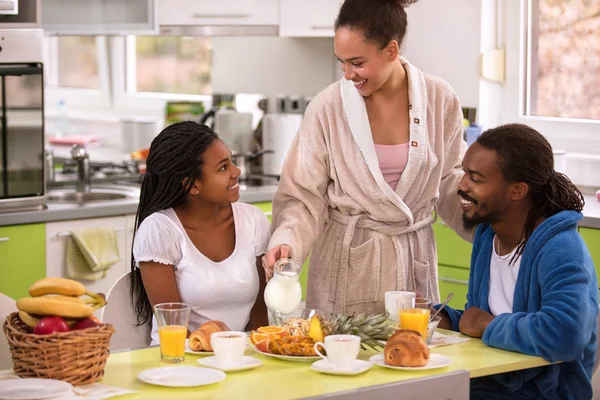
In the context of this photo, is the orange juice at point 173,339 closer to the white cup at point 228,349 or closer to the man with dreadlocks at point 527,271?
the white cup at point 228,349

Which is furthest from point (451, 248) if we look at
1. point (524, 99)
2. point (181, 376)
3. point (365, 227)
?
point (181, 376)

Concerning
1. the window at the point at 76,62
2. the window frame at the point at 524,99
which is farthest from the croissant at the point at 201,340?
the window at the point at 76,62

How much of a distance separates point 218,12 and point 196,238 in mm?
1934

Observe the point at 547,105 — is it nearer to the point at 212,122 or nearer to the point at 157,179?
the point at 212,122

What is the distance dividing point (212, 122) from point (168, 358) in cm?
295

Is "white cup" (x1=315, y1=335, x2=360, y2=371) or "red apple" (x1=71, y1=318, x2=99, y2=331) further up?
"red apple" (x1=71, y1=318, x2=99, y2=331)

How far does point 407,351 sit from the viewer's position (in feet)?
7.06

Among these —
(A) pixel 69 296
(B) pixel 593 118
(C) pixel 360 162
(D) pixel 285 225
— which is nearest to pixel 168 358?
(A) pixel 69 296

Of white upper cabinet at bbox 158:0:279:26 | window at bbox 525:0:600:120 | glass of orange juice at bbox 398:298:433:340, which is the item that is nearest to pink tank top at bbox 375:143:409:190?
glass of orange juice at bbox 398:298:433:340

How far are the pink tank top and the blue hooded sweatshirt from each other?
0.54m

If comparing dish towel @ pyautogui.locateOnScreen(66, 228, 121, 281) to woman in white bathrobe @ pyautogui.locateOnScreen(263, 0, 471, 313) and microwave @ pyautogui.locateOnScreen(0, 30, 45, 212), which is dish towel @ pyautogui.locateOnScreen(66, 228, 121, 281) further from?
woman in white bathrobe @ pyautogui.locateOnScreen(263, 0, 471, 313)

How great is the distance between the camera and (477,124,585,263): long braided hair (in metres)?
2.49

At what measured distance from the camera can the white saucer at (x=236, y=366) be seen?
2.14m

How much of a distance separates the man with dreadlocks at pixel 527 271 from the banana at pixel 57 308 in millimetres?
887
